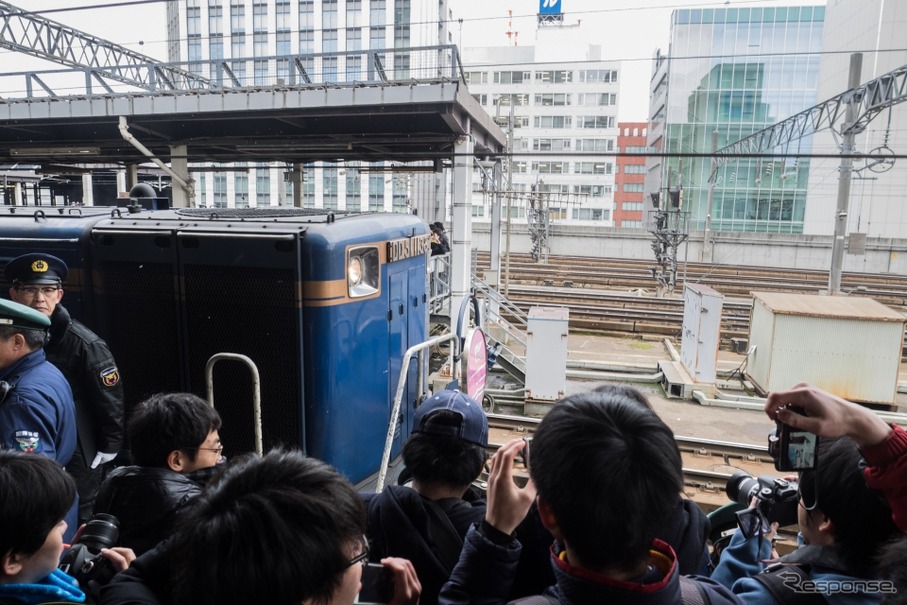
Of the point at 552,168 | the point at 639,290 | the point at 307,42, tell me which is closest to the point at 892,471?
the point at 639,290

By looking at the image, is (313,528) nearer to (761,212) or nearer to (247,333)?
(247,333)

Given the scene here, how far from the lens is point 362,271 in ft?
14.3

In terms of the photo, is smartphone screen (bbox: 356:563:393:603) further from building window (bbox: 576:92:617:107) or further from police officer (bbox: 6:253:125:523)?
building window (bbox: 576:92:617:107)

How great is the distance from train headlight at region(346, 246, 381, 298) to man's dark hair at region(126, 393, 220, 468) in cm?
184

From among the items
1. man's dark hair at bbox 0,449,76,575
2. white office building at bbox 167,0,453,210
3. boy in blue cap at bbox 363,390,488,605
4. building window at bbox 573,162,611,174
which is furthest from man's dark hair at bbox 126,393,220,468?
building window at bbox 573,162,611,174

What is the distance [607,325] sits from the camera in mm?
17141

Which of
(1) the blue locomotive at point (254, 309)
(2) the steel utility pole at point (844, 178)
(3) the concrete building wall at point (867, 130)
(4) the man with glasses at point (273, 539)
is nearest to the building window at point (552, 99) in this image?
(3) the concrete building wall at point (867, 130)

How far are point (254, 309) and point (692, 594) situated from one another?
11.2 ft

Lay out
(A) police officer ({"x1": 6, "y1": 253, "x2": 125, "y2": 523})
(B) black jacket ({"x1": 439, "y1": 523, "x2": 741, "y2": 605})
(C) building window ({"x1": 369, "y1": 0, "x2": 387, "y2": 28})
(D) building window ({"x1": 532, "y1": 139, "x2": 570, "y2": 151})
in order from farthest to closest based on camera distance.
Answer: (D) building window ({"x1": 532, "y1": 139, "x2": 570, "y2": 151}) → (C) building window ({"x1": 369, "y1": 0, "x2": 387, "y2": 28}) → (A) police officer ({"x1": 6, "y1": 253, "x2": 125, "y2": 523}) → (B) black jacket ({"x1": 439, "y1": 523, "x2": 741, "y2": 605})

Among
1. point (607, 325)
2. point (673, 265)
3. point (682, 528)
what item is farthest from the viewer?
point (673, 265)

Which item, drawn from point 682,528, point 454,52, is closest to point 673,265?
point 454,52

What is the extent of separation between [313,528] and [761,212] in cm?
4545

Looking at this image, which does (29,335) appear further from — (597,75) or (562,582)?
(597,75)

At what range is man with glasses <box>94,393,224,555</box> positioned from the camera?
7.09 ft
